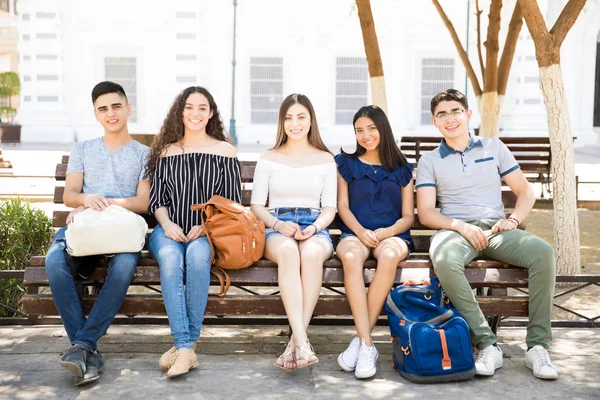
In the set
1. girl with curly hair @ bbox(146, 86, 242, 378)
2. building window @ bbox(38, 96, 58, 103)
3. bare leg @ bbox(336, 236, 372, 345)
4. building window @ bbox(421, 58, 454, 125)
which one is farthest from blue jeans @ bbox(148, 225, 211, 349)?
building window @ bbox(38, 96, 58, 103)

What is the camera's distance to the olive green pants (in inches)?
165

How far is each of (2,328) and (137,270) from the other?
1278 millimetres

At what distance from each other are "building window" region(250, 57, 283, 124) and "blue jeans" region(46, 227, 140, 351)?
22.6 metres

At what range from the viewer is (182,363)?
4074 mm

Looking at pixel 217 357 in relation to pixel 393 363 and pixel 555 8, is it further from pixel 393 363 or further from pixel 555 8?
pixel 555 8

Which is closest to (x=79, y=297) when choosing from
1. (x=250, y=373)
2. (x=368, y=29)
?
(x=250, y=373)

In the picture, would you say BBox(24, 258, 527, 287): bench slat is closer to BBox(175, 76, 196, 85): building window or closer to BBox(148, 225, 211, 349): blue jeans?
BBox(148, 225, 211, 349): blue jeans

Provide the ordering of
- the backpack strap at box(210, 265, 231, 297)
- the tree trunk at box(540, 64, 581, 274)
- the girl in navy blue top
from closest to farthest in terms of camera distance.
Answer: the backpack strap at box(210, 265, 231, 297) → the girl in navy blue top → the tree trunk at box(540, 64, 581, 274)

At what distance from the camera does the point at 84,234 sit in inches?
163

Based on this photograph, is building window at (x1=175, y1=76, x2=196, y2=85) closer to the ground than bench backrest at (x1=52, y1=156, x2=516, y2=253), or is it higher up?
higher up

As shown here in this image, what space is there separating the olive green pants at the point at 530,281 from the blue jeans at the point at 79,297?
1735 millimetres

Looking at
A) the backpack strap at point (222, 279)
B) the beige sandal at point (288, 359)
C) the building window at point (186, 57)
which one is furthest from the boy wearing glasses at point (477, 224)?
the building window at point (186, 57)

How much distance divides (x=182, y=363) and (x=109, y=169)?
1325mm

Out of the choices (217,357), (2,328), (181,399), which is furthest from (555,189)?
(2,328)
